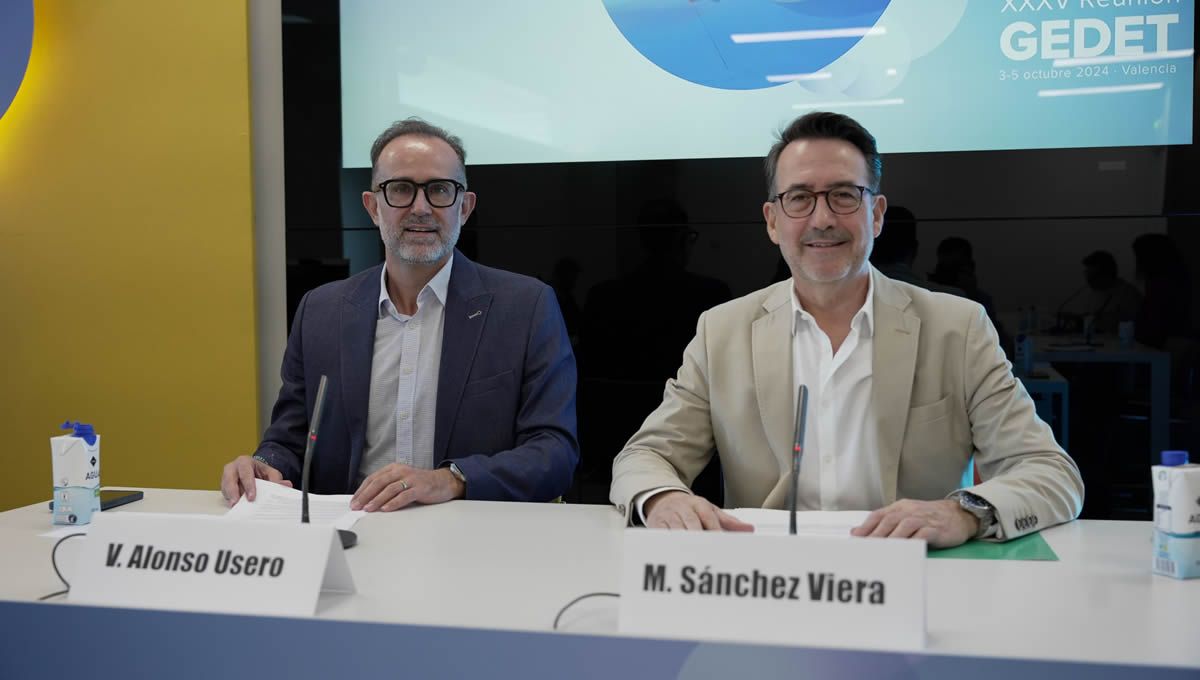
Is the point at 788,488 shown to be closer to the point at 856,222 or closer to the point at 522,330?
the point at 856,222

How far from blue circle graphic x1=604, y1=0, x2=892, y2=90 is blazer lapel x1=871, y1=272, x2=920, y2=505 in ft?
4.38

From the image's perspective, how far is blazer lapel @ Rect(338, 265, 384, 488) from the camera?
2238mm

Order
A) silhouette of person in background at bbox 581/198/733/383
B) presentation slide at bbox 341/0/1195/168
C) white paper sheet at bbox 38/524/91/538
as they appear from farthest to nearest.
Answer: silhouette of person in background at bbox 581/198/733/383 < presentation slide at bbox 341/0/1195/168 < white paper sheet at bbox 38/524/91/538

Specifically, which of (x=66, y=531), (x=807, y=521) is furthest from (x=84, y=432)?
(x=807, y=521)

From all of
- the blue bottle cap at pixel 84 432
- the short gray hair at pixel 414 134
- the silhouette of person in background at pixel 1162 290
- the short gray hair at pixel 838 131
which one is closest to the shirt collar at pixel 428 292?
the short gray hair at pixel 414 134

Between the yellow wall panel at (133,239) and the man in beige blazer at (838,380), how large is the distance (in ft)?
6.56

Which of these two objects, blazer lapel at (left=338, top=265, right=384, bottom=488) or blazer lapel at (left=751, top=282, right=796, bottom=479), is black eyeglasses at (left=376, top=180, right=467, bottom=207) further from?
blazer lapel at (left=751, top=282, right=796, bottom=479)

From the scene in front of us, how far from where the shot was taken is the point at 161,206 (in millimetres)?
→ 3402

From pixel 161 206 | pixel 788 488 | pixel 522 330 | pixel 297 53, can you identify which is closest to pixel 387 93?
pixel 297 53

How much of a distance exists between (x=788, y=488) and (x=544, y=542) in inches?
22.2

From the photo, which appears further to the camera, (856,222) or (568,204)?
(568,204)

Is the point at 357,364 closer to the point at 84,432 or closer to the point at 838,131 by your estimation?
the point at 84,432

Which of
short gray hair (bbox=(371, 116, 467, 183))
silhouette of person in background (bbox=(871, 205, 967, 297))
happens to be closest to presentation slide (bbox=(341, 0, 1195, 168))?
silhouette of person in background (bbox=(871, 205, 967, 297))

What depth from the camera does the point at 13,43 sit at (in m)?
3.35
